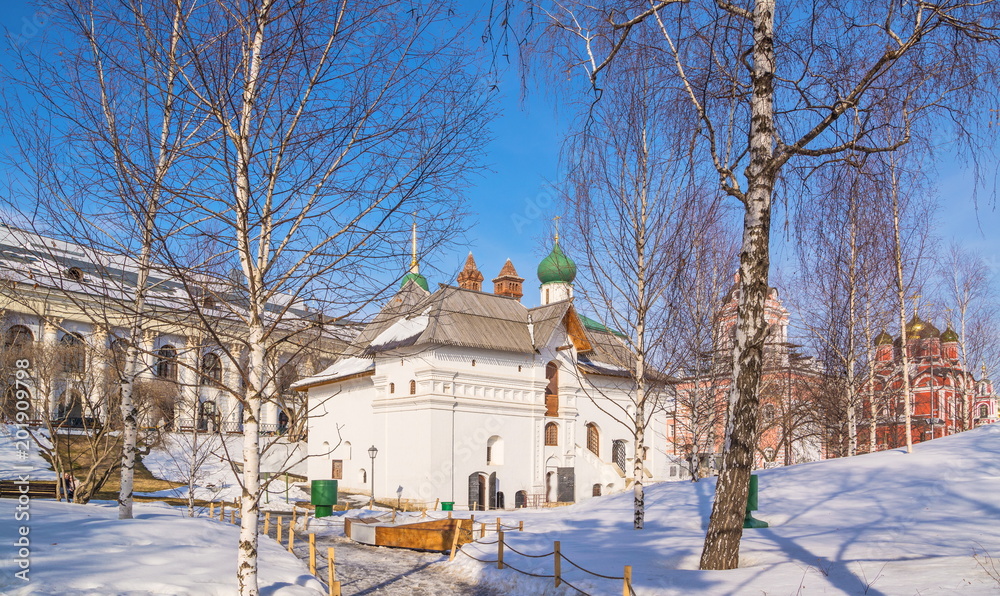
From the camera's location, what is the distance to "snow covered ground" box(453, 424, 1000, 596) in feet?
28.8

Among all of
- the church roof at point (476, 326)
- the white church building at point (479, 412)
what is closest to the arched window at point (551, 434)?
the white church building at point (479, 412)

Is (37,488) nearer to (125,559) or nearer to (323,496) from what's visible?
(323,496)

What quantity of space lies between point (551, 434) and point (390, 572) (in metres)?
22.0

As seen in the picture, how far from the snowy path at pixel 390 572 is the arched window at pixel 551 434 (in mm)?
18286

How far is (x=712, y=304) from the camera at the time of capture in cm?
2639

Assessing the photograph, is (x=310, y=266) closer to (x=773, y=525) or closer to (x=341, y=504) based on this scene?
(x=773, y=525)

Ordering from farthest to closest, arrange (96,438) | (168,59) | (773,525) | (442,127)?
(96,438) < (773,525) < (442,127) < (168,59)

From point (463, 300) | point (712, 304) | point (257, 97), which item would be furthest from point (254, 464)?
point (463, 300)

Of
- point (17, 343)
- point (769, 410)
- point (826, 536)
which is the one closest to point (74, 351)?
point (17, 343)

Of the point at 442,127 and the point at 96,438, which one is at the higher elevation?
the point at 442,127

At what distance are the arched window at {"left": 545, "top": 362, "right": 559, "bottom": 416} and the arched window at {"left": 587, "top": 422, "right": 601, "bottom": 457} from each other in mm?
3041

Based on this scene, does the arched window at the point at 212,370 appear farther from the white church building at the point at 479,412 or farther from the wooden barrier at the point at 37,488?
the white church building at the point at 479,412

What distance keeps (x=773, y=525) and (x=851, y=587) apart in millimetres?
6363

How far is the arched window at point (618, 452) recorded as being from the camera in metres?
38.8
